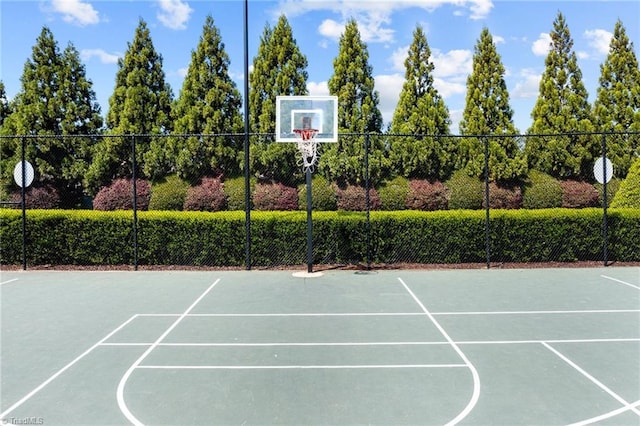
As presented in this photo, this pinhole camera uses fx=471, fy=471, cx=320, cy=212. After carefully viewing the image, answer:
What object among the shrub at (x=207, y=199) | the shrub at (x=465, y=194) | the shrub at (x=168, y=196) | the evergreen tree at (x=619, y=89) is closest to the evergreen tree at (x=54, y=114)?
the shrub at (x=168, y=196)

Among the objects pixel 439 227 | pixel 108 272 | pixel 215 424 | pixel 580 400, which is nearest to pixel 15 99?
pixel 108 272

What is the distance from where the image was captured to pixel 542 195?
1633 centimetres

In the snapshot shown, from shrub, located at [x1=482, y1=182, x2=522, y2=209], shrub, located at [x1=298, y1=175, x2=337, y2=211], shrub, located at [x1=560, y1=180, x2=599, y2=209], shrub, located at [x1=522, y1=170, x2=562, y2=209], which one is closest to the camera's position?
shrub, located at [x1=298, y1=175, x2=337, y2=211]

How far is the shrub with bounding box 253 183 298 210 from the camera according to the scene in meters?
15.3

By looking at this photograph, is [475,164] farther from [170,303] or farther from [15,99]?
[15,99]

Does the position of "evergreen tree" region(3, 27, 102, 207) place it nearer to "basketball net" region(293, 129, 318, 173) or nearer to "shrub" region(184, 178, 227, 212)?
"shrub" region(184, 178, 227, 212)

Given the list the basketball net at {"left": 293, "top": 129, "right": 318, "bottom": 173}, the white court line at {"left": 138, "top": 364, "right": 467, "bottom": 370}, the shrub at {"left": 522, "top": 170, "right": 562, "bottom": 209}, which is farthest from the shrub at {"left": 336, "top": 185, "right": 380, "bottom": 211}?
the white court line at {"left": 138, "top": 364, "right": 467, "bottom": 370}

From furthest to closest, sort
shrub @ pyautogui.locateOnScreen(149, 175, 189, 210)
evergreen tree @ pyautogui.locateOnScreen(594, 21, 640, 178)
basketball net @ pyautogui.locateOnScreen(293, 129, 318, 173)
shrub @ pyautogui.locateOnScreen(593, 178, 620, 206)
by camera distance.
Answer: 1. evergreen tree @ pyautogui.locateOnScreen(594, 21, 640, 178)
2. shrub @ pyautogui.locateOnScreen(593, 178, 620, 206)
3. shrub @ pyautogui.locateOnScreen(149, 175, 189, 210)
4. basketball net @ pyautogui.locateOnScreen(293, 129, 318, 173)

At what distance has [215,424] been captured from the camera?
367cm

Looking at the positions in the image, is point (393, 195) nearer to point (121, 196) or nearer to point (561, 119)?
point (561, 119)

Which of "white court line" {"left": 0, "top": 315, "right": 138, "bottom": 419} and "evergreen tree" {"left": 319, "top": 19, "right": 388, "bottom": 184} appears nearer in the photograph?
"white court line" {"left": 0, "top": 315, "right": 138, "bottom": 419}

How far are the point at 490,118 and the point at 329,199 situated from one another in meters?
6.52

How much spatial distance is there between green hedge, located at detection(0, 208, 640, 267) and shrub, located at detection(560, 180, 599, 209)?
531cm

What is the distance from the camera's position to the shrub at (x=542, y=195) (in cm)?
1631
